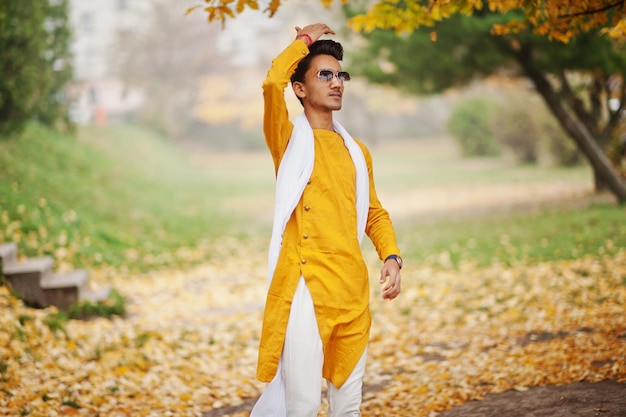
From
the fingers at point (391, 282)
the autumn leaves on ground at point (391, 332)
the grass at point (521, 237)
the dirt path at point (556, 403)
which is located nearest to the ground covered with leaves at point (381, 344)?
the autumn leaves on ground at point (391, 332)

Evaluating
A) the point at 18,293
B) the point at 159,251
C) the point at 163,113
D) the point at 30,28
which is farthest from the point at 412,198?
the point at 163,113

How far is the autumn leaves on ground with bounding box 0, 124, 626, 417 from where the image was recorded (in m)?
5.28

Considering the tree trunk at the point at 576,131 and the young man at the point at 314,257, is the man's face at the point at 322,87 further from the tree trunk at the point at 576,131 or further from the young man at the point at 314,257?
the tree trunk at the point at 576,131

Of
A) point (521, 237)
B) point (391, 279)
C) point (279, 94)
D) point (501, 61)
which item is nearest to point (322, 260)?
point (391, 279)

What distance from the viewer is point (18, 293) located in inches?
307

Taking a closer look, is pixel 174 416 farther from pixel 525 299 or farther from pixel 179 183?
pixel 179 183

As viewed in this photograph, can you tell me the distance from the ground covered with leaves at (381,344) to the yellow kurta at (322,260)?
1690 mm

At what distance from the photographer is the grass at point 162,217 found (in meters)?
10.2

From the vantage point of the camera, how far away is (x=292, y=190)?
129 inches

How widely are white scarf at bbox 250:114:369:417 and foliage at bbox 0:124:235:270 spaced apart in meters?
6.48

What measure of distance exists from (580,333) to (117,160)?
16.3 meters

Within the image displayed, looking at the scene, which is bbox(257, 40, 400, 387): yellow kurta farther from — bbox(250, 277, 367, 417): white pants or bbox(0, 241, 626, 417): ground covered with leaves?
bbox(0, 241, 626, 417): ground covered with leaves

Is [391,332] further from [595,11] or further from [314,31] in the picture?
[314,31]

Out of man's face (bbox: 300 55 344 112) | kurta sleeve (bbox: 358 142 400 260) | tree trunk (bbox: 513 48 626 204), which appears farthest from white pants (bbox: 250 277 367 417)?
tree trunk (bbox: 513 48 626 204)
